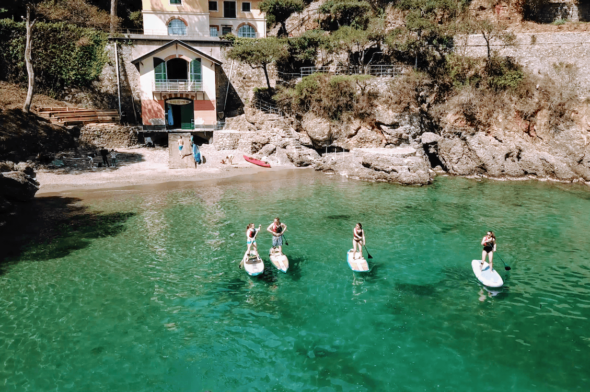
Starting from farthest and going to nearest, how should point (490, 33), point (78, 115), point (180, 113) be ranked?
point (180, 113)
point (490, 33)
point (78, 115)

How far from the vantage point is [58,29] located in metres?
39.2

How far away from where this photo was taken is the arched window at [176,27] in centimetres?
4466

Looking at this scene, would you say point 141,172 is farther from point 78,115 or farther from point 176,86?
point 176,86

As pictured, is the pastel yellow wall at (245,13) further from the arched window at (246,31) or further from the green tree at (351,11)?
the green tree at (351,11)

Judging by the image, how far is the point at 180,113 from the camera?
4162 centimetres

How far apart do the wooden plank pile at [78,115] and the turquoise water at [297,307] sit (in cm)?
1556

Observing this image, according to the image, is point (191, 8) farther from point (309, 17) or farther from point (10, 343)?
point (10, 343)

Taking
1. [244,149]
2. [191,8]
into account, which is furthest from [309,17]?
[244,149]

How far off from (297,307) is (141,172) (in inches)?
830

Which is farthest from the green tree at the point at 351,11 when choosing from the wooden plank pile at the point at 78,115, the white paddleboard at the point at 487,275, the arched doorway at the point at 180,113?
the white paddleboard at the point at 487,275

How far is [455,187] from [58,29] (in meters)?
39.0

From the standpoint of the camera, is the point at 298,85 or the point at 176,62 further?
the point at 176,62

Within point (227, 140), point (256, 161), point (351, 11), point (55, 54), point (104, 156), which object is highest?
point (351, 11)

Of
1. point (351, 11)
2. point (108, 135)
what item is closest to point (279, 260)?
point (108, 135)
